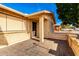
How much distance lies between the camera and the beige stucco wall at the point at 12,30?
4770 mm

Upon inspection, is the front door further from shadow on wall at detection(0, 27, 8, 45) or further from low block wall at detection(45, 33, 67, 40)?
shadow on wall at detection(0, 27, 8, 45)

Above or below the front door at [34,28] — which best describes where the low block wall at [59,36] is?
below

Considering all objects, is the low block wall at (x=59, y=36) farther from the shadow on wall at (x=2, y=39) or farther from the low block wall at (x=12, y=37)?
the shadow on wall at (x=2, y=39)

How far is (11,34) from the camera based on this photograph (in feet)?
17.2

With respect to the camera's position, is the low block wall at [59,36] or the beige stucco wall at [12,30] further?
the low block wall at [59,36]

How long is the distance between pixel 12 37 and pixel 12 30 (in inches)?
11.1

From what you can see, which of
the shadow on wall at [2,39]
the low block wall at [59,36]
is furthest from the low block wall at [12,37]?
the low block wall at [59,36]

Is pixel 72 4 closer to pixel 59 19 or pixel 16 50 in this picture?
pixel 59 19

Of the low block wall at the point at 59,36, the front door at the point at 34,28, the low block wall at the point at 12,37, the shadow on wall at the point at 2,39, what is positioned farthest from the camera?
the front door at the point at 34,28

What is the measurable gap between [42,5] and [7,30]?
1.68 metres

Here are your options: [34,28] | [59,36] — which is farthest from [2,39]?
[34,28]

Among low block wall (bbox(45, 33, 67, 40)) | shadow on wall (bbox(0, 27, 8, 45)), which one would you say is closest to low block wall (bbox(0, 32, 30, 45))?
shadow on wall (bbox(0, 27, 8, 45))

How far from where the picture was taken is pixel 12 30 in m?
5.30

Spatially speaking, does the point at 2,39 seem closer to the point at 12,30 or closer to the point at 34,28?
the point at 12,30
